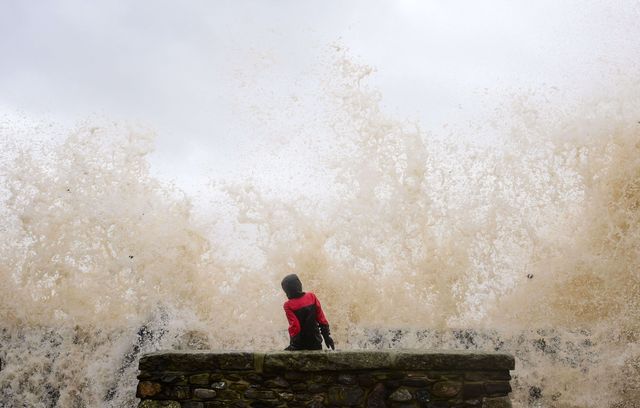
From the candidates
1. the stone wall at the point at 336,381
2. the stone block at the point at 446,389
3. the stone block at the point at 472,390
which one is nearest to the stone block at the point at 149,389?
the stone wall at the point at 336,381

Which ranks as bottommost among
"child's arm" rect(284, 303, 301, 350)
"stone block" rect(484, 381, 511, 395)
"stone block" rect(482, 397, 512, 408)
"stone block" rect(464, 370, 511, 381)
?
"stone block" rect(482, 397, 512, 408)

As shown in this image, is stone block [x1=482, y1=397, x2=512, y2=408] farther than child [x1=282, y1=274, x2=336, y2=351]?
No

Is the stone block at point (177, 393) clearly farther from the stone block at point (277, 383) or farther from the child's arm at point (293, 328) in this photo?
the child's arm at point (293, 328)

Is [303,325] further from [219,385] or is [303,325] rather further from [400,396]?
[400,396]

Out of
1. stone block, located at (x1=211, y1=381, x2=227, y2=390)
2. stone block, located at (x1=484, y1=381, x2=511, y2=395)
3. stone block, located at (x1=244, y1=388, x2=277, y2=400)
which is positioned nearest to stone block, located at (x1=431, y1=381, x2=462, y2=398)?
stone block, located at (x1=484, y1=381, x2=511, y2=395)

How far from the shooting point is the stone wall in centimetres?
405

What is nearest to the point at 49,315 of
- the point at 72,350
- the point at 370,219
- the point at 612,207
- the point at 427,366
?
the point at 72,350

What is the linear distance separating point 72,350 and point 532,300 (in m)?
10.3

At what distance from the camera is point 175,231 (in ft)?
41.5

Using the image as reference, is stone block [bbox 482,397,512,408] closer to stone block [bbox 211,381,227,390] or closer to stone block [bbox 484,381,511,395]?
stone block [bbox 484,381,511,395]

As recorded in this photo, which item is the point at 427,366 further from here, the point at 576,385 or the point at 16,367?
the point at 16,367

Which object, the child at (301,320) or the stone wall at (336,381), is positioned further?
the child at (301,320)

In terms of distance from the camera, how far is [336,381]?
13.4ft

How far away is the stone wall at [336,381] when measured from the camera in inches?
159
